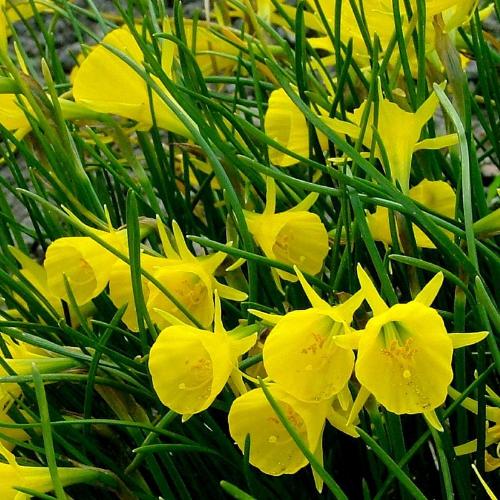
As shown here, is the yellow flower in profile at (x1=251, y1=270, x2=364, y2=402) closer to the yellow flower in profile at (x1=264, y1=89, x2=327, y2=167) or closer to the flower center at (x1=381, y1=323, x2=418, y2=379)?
the flower center at (x1=381, y1=323, x2=418, y2=379)

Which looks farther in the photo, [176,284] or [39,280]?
[39,280]

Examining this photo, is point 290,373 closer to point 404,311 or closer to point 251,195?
point 404,311

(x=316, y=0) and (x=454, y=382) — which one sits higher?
(x=316, y=0)

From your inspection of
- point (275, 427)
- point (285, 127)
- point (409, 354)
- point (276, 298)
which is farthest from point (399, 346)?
point (285, 127)

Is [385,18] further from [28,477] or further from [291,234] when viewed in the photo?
[28,477]

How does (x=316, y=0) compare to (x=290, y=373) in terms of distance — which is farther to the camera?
(x=316, y=0)

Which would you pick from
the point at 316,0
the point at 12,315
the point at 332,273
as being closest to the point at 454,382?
the point at 332,273
